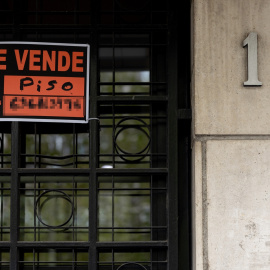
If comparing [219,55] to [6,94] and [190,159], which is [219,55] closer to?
[190,159]

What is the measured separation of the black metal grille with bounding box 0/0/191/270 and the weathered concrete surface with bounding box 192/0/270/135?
0.96 ft

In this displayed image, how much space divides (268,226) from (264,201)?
0.81 ft

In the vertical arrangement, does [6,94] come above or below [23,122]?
above

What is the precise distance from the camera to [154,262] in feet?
14.9

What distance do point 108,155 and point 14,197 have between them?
1.04 metres

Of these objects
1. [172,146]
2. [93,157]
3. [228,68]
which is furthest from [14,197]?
[228,68]

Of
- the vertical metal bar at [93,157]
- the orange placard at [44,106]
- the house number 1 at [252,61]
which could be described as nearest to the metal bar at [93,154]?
the vertical metal bar at [93,157]

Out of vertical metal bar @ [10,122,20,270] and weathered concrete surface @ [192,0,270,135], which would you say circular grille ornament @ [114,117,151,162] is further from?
vertical metal bar @ [10,122,20,270]

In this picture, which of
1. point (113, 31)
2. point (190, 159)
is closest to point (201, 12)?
point (113, 31)

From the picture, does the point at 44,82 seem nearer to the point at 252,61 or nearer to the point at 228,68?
the point at 228,68

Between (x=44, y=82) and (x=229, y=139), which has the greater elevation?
(x=44, y=82)

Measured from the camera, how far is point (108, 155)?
15.1ft

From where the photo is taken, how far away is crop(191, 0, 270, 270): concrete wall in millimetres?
4309

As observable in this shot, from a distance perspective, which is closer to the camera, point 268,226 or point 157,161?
point 268,226
